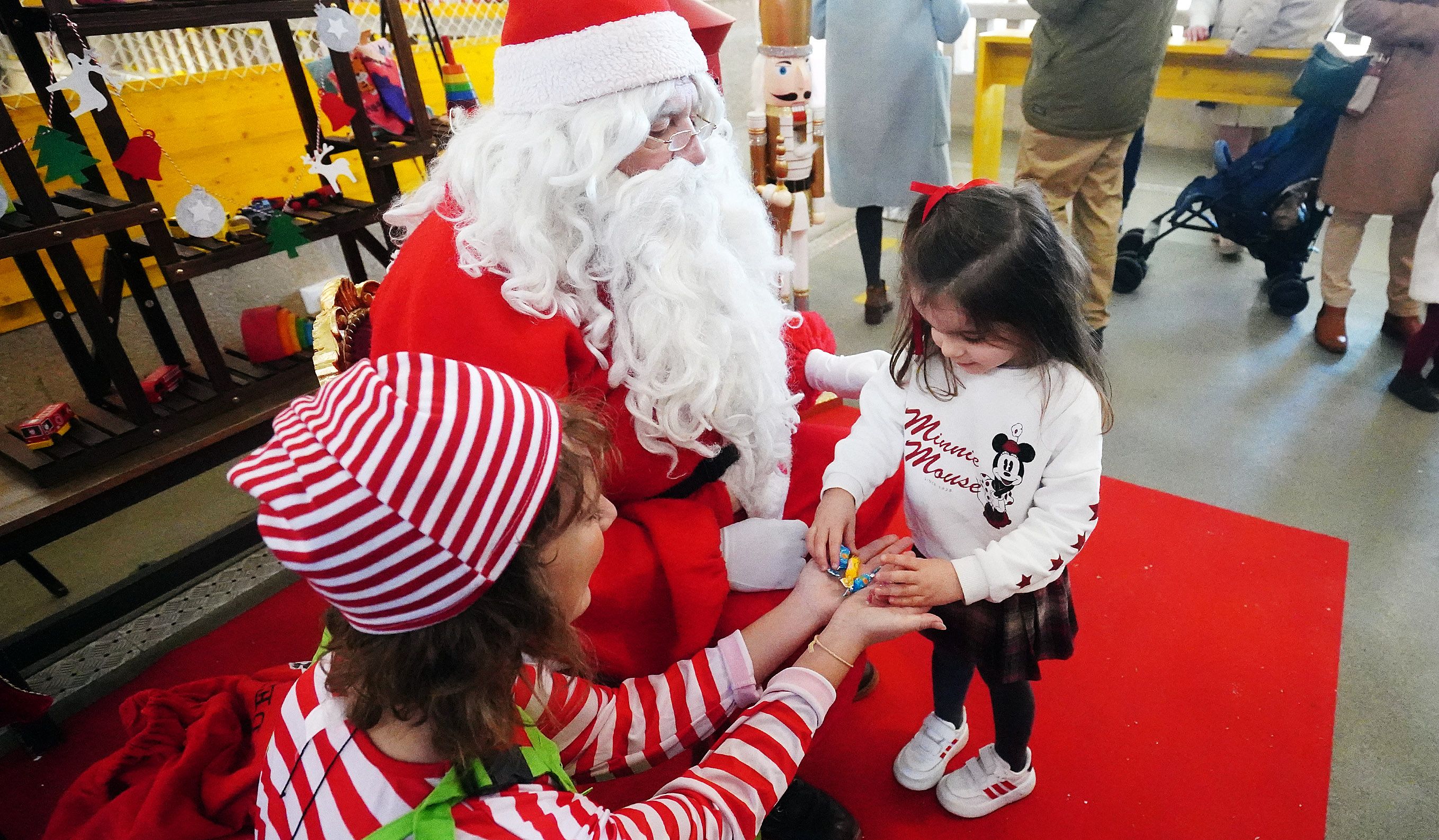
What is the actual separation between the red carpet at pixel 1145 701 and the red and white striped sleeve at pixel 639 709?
64cm

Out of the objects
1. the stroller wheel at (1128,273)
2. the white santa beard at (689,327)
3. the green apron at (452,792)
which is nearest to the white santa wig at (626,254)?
the white santa beard at (689,327)

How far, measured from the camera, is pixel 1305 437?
8.73 ft

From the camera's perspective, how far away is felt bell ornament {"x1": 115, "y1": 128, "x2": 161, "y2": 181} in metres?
1.71

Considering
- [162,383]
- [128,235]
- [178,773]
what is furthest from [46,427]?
[178,773]

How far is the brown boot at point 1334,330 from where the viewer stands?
10.2ft

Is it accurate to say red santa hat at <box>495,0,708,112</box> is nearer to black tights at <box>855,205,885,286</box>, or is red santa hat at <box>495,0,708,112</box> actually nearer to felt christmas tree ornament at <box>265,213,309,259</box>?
felt christmas tree ornament at <box>265,213,309,259</box>

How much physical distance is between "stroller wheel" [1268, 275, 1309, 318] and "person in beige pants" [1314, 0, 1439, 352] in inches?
7.4

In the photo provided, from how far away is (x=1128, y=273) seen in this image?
3.70 m

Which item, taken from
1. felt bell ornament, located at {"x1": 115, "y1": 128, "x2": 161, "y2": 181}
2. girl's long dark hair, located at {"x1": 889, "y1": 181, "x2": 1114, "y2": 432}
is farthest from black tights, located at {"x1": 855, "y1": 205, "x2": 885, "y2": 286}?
felt bell ornament, located at {"x1": 115, "y1": 128, "x2": 161, "y2": 181}

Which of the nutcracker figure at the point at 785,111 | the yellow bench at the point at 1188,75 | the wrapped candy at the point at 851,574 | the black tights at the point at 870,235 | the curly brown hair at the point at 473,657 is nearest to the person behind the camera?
the curly brown hair at the point at 473,657

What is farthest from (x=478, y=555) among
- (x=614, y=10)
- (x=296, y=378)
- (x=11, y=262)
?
(x=11, y=262)

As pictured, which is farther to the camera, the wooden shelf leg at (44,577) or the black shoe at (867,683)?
the wooden shelf leg at (44,577)

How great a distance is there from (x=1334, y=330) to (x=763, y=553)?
296 centimetres

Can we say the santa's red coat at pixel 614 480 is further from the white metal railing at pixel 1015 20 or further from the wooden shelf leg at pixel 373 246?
the white metal railing at pixel 1015 20
